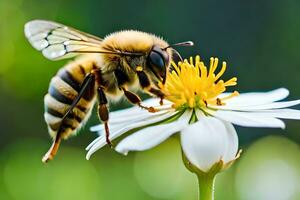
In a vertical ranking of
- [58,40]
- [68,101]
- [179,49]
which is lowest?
[179,49]

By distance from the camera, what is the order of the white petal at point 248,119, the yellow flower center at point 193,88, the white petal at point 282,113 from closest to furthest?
1. the white petal at point 248,119
2. the white petal at point 282,113
3. the yellow flower center at point 193,88

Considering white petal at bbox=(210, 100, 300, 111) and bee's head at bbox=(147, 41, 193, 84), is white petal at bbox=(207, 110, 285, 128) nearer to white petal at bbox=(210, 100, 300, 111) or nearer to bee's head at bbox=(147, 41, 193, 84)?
white petal at bbox=(210, 100, 300, 111)

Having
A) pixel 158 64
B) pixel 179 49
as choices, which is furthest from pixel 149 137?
pixel 179 49

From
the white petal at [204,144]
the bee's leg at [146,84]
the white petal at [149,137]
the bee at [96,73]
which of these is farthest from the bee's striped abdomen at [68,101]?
the white petal at [204,144]

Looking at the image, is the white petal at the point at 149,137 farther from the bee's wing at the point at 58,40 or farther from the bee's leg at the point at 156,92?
the bee's wing at the point at 58,40

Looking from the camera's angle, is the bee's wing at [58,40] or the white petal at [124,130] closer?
the white petal at [124,130]

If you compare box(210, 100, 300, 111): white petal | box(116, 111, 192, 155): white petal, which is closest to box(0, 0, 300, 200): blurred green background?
box(210, 100, 300, 111): white petal

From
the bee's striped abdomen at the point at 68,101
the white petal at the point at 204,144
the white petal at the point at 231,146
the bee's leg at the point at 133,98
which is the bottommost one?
the bee's striped abdomen at the point at 68,101

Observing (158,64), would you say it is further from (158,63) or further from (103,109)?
(103,109)
